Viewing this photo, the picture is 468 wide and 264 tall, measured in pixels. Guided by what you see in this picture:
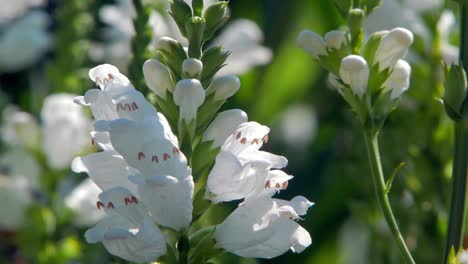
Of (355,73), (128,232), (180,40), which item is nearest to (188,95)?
(128,232)

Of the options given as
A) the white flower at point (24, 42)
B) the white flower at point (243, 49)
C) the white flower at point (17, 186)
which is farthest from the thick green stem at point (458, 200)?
the white flower at point (24, 42)

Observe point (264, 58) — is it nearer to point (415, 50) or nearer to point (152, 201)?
point (415, 50)

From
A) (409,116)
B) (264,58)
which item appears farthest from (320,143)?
(409,116)

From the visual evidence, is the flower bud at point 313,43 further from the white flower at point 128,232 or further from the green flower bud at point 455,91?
the white flower at point 128,232

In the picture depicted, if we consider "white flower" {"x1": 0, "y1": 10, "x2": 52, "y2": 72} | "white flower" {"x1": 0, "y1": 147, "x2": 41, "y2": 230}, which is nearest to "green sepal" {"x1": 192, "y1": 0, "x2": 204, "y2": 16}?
"white flower" {"x1": 0, "y1": 147, "x2": 41, "y2": 230}

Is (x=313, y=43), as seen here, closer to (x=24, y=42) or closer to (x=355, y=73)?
(x=355, y=73)
